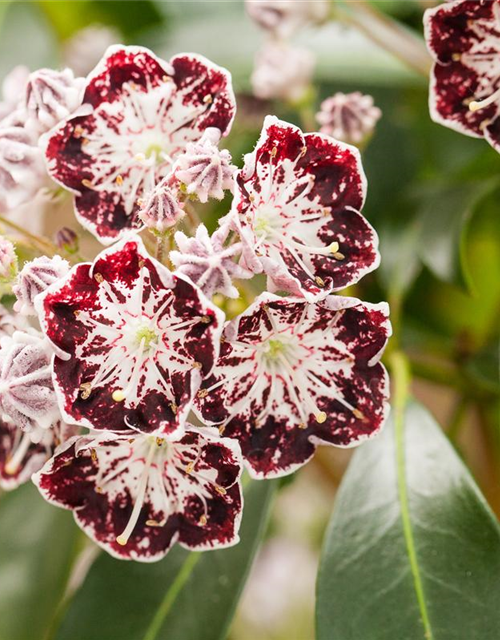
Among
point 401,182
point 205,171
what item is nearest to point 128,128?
point 205,171

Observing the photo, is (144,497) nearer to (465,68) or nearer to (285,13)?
(465,68)

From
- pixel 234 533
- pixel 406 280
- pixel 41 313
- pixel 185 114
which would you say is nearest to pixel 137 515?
pixel 234 533

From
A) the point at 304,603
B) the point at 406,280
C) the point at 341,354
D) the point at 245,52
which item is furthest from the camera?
the point at 304,603

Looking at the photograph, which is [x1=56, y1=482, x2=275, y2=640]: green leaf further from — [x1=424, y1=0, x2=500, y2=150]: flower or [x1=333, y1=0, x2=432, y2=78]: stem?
[x1=333, y1=0, x2=432, y2=78]: stem

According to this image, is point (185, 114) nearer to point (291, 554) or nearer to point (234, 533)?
point (234, 533)

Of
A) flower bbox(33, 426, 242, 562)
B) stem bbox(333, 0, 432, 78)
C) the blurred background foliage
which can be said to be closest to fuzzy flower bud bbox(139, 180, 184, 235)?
flower bbox(33, 426, 242, 562)

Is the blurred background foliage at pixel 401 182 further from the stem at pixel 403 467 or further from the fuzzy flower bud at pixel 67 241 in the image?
the fuzzy flower bud at pixel 67 241

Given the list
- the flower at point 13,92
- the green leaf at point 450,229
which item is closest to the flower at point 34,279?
the flower at point 13,92
